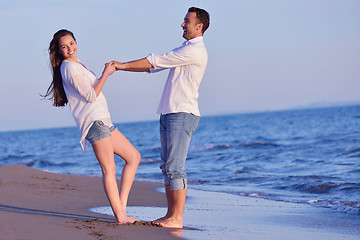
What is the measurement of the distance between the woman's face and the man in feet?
1.23

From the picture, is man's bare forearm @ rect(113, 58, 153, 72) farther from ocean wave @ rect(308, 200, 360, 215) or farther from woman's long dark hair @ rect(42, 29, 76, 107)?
ocean wave @ rect(308, 200, 360, 215)

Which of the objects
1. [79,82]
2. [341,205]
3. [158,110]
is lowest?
[341,205]

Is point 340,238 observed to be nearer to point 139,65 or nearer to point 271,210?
point 271,210

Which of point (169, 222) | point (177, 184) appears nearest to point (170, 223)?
point (169, 222)

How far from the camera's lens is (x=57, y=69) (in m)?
4.16

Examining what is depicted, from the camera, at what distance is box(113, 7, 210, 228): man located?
13.6 feet

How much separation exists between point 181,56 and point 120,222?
5.06 ft

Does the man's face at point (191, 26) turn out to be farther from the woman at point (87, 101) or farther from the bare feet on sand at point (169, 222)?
the bare feet on sand at point (169, 222)

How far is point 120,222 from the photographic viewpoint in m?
4.16

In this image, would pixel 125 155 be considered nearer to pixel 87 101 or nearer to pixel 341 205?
pixel 87 101

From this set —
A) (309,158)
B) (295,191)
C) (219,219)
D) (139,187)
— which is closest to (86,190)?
(139,187)

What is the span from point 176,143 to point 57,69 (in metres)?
1.23

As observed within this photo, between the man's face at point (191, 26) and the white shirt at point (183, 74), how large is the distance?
0.05m

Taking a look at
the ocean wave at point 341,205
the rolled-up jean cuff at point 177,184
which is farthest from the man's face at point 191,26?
the ocean wave at point 341,205
